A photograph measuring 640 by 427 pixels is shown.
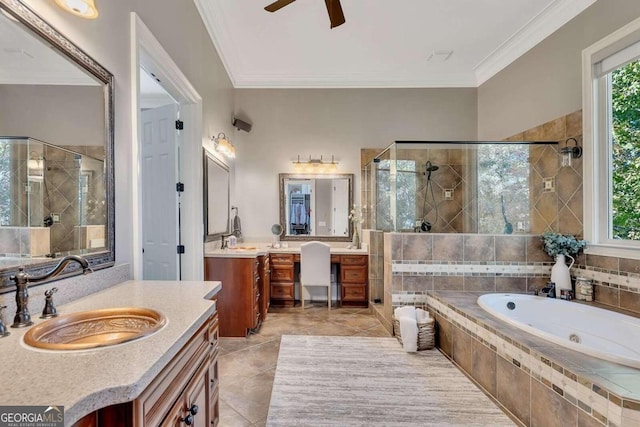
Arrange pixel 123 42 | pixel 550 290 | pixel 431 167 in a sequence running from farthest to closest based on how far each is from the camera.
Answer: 1. pixel 431 167
2. pixel 550 290
3. pixel 123 42

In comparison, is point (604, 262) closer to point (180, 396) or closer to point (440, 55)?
point (440, 55)

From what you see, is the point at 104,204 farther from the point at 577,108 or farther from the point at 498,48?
the point at 498,48

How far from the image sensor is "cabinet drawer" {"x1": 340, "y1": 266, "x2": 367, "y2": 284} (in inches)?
156

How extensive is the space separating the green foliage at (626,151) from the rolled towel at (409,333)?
5.83 ft

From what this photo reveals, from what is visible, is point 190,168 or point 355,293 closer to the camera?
point 190,168

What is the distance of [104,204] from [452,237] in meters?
2.79

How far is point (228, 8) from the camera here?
2.88 m

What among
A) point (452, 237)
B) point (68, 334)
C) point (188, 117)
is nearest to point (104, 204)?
point (68, 334)

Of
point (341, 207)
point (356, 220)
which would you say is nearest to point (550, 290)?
point (356, 220)

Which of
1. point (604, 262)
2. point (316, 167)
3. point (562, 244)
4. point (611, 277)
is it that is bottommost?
point (611, 277)

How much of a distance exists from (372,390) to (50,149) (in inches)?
87.1

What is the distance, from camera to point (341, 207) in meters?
4.37

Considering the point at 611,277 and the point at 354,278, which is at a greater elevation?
the point at 611,277

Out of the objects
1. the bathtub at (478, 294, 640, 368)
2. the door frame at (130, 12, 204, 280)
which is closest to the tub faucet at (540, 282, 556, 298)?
the bathtub at (478, 294, 640, 368)
